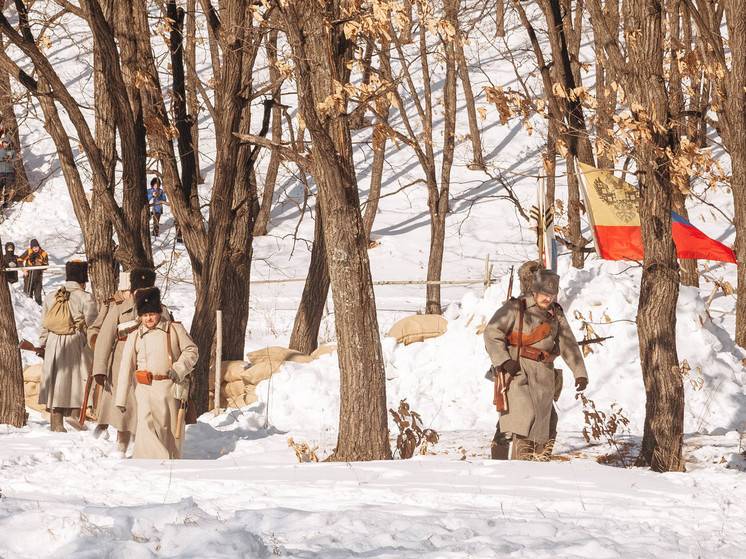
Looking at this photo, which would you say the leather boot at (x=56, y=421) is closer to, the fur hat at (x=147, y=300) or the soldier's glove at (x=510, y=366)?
the fur hat at (x=147, y=300)

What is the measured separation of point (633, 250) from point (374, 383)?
18.4 feet

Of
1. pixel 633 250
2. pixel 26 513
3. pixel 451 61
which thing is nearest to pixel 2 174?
pixel 451 61

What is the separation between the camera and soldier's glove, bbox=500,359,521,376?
9.29 meters

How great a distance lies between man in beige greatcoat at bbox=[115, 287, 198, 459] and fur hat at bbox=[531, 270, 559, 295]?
→ 2788 millimetres

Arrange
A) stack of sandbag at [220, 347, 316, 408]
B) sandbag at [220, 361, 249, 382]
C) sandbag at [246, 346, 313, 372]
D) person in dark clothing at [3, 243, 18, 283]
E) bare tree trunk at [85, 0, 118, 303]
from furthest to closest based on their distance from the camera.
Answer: person in dark clothing at [3, 243, 18, 283]
sandbag at [246, 346, 313, 372]
sandbag at [220, 361, 249, 382]
stack of sandbag at [220, 347, 316, 408]
bare tree trunk at [85, 0, 118, 303]

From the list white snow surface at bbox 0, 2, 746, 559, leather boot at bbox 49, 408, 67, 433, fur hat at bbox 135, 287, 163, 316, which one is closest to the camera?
white snow surface at bbox 0, 2, 746, 559

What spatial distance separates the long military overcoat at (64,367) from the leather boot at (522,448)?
5.30 m

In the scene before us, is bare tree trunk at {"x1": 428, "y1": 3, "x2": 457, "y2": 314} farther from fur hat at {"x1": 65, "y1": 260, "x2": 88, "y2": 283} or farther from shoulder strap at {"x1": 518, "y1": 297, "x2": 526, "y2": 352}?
shoulder strap at {"x1": 518, "y1": 297, "x2": 526, "y2": 352}

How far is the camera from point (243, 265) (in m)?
14.6

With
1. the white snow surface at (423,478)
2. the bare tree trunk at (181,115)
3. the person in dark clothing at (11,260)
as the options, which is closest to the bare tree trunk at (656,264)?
the white snow surface at (423,478)

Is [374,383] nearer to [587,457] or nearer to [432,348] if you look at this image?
[587,457]

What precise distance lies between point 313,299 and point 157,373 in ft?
21.5

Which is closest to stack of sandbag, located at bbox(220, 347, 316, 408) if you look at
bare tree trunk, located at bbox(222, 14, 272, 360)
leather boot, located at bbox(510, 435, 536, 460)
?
bare tree trunk, located at bbox(222, 14, 272, 360)

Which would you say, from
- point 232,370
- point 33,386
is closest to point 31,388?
point 33,386
